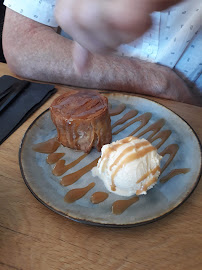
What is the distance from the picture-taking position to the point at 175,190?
791 mm

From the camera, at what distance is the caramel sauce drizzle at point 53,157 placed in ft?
3.05

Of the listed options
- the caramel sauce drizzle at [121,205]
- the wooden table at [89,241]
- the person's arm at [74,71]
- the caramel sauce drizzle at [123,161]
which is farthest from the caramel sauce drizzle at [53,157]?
the person's arm at [74,71]

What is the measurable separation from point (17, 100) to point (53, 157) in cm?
36

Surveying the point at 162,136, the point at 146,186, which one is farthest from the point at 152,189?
the point at 162,136

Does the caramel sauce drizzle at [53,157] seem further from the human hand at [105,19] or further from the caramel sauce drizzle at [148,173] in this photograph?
the human hand at [105,19]

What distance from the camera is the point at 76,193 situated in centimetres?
82

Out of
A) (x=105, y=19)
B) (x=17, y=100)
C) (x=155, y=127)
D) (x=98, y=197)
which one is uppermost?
(x=105, y=19)

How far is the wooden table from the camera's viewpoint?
0.66 metres

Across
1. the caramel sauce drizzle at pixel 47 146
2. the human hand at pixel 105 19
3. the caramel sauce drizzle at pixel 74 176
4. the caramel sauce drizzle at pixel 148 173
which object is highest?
the human hand at pixel 105 19

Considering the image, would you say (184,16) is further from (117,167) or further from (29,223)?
(29,223)

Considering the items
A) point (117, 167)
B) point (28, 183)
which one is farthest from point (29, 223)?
point (117, 167)

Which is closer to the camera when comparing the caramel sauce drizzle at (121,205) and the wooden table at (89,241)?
the wooden table at (89,241)

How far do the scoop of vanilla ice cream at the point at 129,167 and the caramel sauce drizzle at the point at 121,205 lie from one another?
24 mm

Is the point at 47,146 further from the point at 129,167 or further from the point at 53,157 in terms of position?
the point at 129,167
